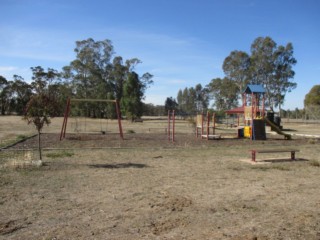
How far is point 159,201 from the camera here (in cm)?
629

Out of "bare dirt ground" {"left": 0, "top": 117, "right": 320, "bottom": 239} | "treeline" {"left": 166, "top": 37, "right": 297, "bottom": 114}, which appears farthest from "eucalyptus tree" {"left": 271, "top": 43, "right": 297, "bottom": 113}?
"bare dirt ground" {"left": 0, "top": 117, "right": 320, "bottom": 239}

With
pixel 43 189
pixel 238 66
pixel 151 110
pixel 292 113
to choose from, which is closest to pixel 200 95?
pixel 151 110

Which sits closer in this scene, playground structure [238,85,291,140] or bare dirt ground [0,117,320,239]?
bare dirt ground [0,117,320,239]

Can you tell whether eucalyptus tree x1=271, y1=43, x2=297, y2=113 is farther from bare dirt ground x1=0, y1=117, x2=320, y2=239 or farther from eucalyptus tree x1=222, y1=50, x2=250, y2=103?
bare dirt ground x1=0, y1=117, x2=320, y2=239

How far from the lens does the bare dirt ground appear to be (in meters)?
4.76

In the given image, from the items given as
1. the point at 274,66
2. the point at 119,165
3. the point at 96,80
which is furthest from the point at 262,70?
the point at 119,165

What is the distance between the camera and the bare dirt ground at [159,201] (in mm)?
4759

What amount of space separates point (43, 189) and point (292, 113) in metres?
88.8

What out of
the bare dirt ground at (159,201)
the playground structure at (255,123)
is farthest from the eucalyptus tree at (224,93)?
the bare dirt ground at (159,201)

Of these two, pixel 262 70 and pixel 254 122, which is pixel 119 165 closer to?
pixel 254 122

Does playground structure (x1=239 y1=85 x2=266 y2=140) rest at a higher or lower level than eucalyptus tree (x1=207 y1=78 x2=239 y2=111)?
lower

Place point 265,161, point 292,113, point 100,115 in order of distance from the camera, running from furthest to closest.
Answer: point 292,113, point 100,115, point 265,161

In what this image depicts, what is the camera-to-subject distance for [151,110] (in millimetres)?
100625

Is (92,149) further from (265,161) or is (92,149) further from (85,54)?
(85,54)
